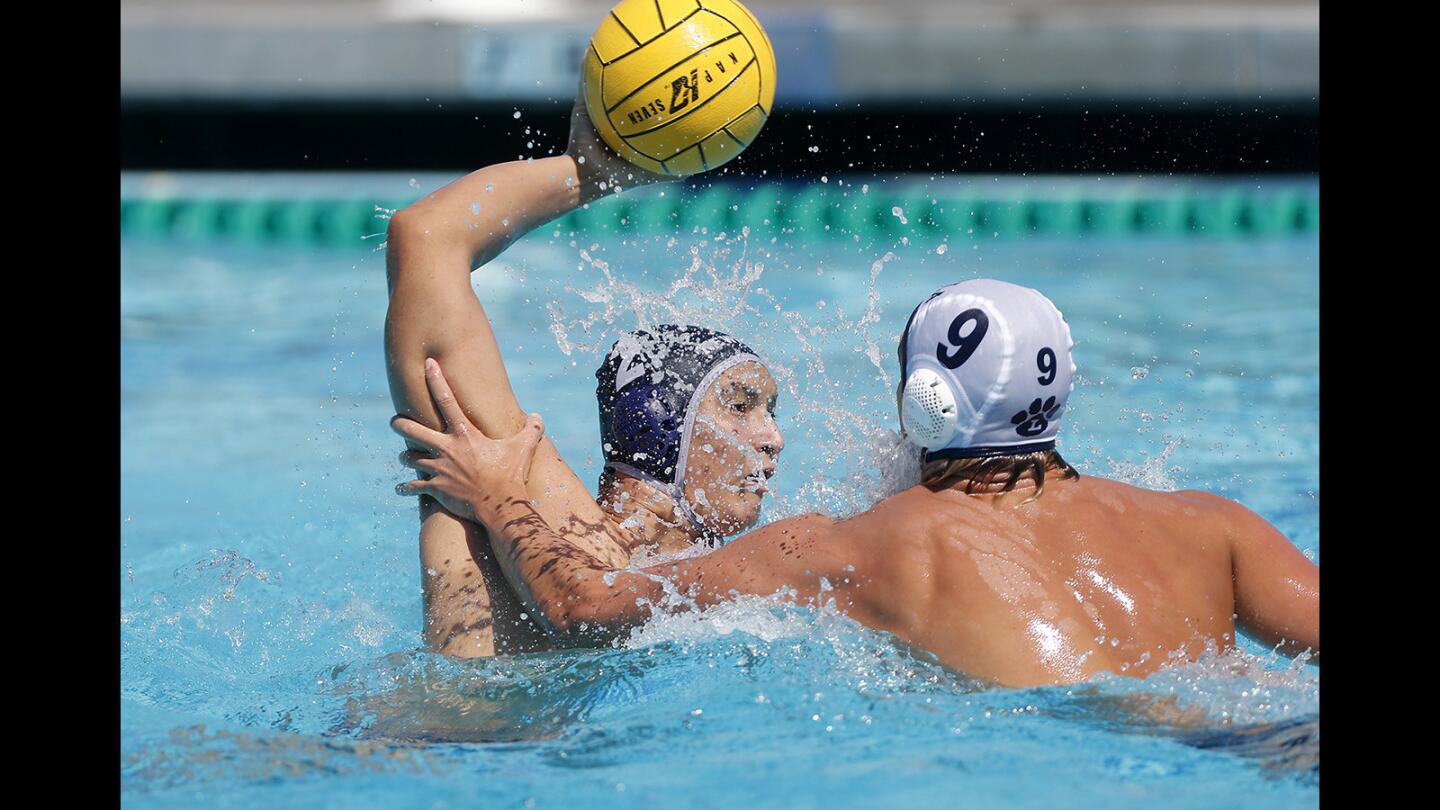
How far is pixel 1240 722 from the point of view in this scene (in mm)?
2498

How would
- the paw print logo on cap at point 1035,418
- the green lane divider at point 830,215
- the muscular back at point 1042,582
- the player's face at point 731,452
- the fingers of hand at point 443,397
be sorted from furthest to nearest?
1. the green lane divider at point 830,215
2. the player's face at point 731,452
3. the fingers of hand at point 443,397
4. the paw print logo on cap at point 1035,418
5. the muscular back at point 1042,582

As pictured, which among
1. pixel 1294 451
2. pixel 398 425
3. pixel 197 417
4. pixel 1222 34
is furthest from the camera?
pixel 1222 34

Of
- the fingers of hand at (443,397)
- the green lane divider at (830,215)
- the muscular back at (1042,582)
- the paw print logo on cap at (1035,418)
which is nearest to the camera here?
the muscular back at (1042,582)

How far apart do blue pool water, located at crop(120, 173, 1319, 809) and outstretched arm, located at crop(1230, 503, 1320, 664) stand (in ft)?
0.30

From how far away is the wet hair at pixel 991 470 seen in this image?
257 cm

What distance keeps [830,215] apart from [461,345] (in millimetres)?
5622

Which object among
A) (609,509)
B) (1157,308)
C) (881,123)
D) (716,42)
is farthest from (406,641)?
(881,123)

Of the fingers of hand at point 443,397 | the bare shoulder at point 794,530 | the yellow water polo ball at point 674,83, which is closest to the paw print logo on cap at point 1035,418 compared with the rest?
the bare shoulder at point 794,530

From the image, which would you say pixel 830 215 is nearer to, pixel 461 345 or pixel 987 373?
pixel 461 345

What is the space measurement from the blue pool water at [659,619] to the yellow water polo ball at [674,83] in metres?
0.47

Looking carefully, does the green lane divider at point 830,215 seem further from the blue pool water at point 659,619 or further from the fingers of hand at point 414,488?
the fingers of hand at point 414,488

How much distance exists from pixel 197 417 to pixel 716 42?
3604 millimetres

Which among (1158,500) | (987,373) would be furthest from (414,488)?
(1158,500)

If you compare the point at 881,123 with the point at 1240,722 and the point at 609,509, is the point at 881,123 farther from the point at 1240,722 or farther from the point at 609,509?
the point at 1240,722
